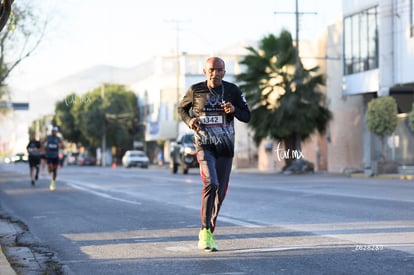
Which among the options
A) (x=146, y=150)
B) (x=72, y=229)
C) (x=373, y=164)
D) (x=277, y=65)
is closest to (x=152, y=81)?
(x=146, y=150)

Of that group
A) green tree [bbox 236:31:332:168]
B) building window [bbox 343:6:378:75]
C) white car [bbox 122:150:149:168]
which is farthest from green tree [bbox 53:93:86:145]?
building window [bbox 343:6:378:75]

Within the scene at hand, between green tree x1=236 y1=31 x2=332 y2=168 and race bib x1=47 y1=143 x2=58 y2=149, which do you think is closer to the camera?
race bib x1=47 y1=143 x2=58 y2=149

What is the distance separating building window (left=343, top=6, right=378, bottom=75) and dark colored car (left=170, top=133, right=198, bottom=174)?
32.2 ft

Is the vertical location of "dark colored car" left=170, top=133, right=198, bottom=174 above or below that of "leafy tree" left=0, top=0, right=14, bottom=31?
below

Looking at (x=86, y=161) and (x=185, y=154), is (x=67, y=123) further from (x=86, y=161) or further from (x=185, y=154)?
(x=185, y=154)

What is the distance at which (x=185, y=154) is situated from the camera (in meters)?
38.5

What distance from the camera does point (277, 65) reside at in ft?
144

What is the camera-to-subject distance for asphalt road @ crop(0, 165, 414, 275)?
318 inches

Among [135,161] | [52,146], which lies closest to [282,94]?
[52,146]

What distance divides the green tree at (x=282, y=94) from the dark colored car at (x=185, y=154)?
5098 mm

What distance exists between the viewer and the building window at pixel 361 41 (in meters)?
40.9

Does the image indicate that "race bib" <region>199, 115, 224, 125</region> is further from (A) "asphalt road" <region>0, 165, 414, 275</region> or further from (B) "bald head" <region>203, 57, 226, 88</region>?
(A) "asphalt road" <region>0, 165, 414, 275</region>

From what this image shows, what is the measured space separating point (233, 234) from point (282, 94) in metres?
32.6

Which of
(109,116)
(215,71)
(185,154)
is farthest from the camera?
(109,116)
